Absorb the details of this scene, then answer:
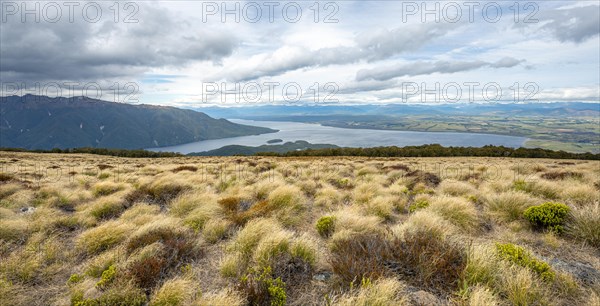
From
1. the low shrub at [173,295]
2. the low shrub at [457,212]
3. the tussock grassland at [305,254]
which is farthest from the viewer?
the low shrub at [457,212]

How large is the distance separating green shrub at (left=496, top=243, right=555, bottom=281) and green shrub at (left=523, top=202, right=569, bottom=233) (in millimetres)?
2332

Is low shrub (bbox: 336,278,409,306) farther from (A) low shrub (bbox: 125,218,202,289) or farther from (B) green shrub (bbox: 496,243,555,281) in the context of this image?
(A) low shrub (bbox: 125,218,202,289)

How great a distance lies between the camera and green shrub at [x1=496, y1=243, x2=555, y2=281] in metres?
4.29

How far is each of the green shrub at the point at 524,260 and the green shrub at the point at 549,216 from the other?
2.33 m

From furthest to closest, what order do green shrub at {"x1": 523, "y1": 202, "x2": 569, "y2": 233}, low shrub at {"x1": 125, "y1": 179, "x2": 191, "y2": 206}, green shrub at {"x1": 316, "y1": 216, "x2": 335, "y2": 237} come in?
low shrub at {"x1": 125, "y1": 179, "x2": 191, "y2": 206}, green shrub at {"x1": 316, "y1": 216, "x2": 335, "y2": 237}, green shrub at {"x1": 523, "y1": 202, "x2": 569, "y2": 233}

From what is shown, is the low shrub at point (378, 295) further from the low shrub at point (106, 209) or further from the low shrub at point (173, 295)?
the low shrub at point (106, 209)

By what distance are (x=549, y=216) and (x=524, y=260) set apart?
2.89 metres

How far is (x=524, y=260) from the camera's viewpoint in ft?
14.9

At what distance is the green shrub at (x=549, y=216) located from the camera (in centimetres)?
633

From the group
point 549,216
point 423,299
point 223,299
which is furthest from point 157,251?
point 549,216

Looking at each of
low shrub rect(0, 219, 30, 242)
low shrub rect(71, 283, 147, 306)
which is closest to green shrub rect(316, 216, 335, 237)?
low shrub rect(71, 283, 147, 306)

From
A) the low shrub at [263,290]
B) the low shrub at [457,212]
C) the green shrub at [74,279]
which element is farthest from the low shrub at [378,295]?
the green shrub at [74,279]

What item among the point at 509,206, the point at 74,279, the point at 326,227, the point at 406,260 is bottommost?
the point at 74,279

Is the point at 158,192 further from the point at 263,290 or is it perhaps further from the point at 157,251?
the point at 263,290
